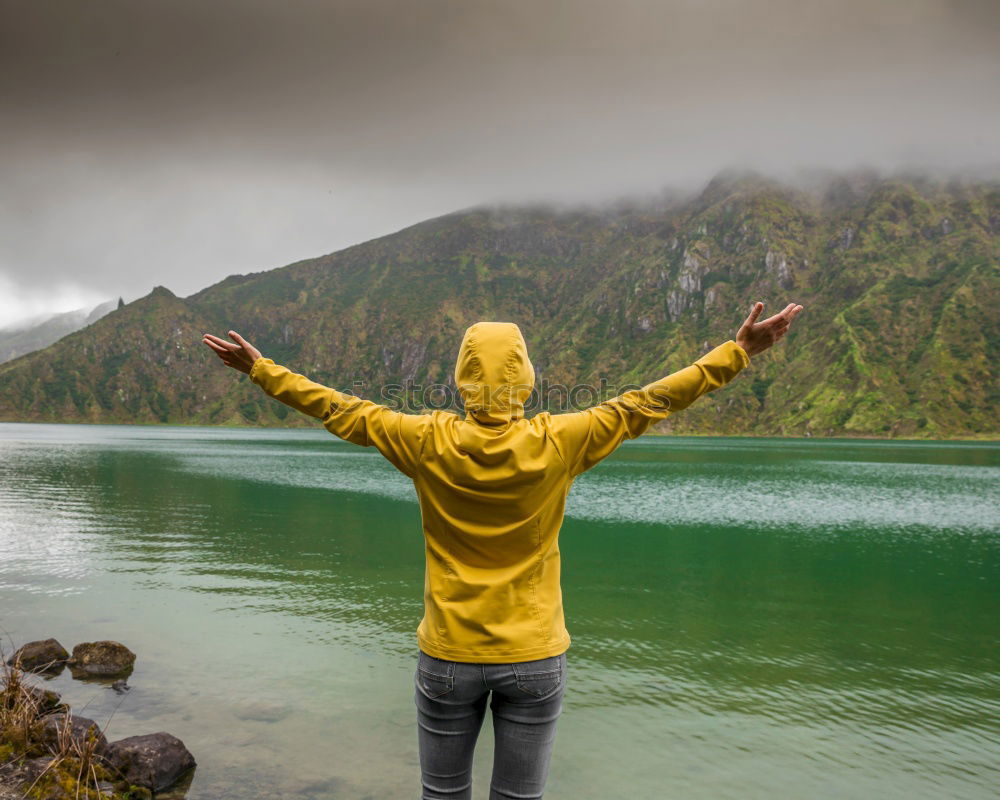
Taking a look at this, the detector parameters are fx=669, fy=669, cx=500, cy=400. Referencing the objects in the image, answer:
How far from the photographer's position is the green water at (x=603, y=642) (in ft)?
33.5

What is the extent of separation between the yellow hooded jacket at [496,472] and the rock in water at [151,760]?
7564 mm

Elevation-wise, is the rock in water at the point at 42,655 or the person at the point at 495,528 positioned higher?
the person at the point at 495,528

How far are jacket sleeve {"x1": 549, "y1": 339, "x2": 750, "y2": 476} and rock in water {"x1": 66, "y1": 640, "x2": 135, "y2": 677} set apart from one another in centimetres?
1387

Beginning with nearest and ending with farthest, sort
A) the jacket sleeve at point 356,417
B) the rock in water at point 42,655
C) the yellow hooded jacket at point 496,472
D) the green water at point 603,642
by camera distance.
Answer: the yellow hooded jacket at point 496,472
the jacket sleeve at point 356,417
the green water at point 603,642
the rock in water at point 42,655

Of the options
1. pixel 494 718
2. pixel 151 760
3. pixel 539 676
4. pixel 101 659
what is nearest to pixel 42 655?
pixel 101 659

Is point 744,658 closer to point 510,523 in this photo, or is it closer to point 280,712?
point 280,712

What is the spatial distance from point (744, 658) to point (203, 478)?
52.5m

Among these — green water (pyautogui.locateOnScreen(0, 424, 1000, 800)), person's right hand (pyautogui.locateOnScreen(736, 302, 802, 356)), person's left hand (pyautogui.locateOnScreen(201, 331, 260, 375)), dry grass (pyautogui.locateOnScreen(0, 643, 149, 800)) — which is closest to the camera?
person's right hand (pyautogui.locateOnScreen(736, 302, 802, 356))

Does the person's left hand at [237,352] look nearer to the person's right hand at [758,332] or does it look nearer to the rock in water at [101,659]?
the person's right hand at [758,332]

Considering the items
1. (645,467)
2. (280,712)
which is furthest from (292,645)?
(645,467)

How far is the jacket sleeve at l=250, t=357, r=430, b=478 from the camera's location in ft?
11.1

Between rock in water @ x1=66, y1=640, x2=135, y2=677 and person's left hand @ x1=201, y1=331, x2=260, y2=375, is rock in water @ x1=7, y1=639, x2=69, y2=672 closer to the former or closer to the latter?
rock in water @ x1=66, y1=640, x2=135, y2=677

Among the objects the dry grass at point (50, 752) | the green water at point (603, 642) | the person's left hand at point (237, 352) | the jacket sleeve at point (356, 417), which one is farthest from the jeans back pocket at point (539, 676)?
the green water at point (603, 642)

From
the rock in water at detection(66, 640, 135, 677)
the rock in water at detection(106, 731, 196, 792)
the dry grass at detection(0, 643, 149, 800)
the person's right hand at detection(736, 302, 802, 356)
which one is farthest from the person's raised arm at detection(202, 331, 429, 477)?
the rock in water at detection(66, 640, 135, 677)
